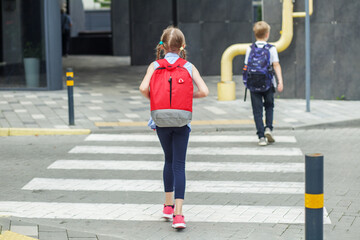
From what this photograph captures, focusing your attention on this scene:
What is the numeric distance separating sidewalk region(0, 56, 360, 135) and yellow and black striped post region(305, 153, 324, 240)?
740 cm

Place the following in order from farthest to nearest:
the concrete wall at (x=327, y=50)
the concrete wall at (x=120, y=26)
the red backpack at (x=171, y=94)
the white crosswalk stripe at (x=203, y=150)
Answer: the concrete wall at (x=120, y=26) → the concrete wall at (x=327, y=50) → the white crosswalk stripe at (x=203, y=150) → the red backpack at (x=171, y=94)

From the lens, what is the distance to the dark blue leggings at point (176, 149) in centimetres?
604

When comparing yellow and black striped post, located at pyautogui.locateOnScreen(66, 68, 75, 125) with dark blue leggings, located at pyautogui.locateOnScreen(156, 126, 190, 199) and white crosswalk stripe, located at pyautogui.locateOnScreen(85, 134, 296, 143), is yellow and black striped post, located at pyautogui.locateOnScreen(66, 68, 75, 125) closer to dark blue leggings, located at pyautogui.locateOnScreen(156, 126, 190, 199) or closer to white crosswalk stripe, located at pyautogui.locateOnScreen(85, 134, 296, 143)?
white crosswalk stripe, located at pyautogui.locateOnScreen(85, 134, 296, 143)

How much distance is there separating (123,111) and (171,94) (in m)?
7.58

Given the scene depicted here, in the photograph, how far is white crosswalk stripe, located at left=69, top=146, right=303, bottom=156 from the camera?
9.84 meters

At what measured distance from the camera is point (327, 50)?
14.5 m

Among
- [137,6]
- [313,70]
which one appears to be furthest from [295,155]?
[137,6]

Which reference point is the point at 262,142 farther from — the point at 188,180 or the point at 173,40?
the point at 173,40

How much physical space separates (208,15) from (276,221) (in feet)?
46.1

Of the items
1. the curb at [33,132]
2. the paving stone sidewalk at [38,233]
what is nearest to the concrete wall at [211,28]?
the curb at [33,132]

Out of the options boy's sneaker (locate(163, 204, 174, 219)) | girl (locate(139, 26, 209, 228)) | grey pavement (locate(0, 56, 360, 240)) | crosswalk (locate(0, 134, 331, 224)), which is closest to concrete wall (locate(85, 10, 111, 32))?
grey pavement (locate(0, 56, 360, 240))

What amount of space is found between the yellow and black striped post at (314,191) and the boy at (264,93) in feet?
18.4

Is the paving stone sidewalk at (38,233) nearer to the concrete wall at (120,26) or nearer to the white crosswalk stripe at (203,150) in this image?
the white crosswalk stripe at (203,150)

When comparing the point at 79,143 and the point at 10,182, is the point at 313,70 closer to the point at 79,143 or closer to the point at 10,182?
the point at 79,143
